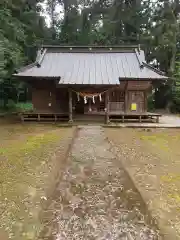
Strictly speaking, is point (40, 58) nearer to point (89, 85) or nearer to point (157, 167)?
point (89, 85)

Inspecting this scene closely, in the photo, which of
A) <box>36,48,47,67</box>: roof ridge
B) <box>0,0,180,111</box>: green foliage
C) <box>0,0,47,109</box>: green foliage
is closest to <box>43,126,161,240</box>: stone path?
<box>0,0,47,109</box>: green foliage

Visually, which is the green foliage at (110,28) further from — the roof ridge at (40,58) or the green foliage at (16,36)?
the roof ridge at (40,58)

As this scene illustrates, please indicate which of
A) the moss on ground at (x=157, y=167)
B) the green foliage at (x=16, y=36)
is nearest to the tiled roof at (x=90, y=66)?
the green foliage at (x=16, y=36)

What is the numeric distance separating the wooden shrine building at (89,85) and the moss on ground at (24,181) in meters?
6.01

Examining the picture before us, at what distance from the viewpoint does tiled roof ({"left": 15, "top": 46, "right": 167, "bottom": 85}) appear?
16453 millimetres

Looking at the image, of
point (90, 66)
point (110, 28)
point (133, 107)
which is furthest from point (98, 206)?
point (110, 28)

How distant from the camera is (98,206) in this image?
15.2ft

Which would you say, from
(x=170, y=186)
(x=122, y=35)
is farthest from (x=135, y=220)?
(x=122, y=35)

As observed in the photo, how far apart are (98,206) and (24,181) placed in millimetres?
2015

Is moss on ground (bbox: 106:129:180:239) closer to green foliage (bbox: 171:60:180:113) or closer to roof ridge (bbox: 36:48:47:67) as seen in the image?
roof ridge (bbox: 36:48:47:67)

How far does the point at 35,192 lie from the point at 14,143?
517 cm

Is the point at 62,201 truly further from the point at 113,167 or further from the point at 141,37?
the point at 141,37

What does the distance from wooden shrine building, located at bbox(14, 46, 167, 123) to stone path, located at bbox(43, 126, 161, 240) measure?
29.9 feet

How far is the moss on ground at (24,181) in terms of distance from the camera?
3934 mm
